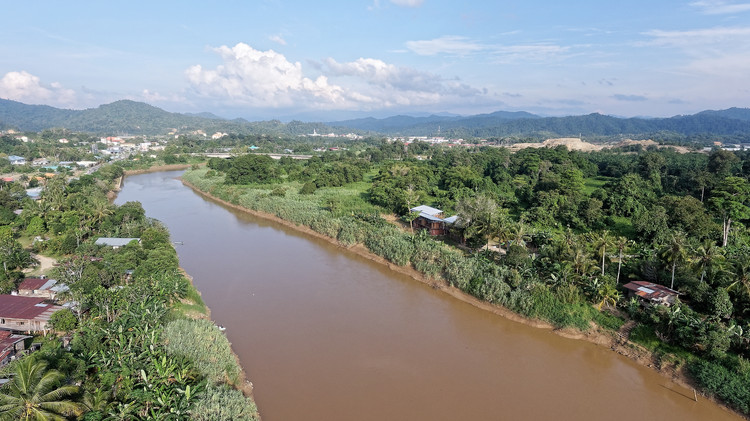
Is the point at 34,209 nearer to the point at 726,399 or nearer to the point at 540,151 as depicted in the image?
the point at 726,399

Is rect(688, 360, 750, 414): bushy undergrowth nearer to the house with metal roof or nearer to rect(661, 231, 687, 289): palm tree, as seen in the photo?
rect(661, 231, 687, 289): palm tree

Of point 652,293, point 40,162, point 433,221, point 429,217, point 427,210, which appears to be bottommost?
point 652,293

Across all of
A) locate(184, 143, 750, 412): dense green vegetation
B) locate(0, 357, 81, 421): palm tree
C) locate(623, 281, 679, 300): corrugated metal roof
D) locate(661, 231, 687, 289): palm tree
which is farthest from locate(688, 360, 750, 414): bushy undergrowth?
locate(0, 357, 81, 421): palm tree

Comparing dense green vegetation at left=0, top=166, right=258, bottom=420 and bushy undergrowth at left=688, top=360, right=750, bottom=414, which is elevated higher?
dense green vegetation at left=0, top=166, right=258, bottom=420

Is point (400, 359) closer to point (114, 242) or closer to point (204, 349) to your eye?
point (204, 349)

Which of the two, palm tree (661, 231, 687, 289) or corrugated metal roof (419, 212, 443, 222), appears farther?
corrugated metal roof (419, 212, 443, 222)

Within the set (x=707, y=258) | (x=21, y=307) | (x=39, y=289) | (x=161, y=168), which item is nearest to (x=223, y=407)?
(x=21, y=307)

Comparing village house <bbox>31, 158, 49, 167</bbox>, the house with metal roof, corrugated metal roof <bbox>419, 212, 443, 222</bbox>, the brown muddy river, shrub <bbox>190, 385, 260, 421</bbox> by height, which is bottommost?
the brown muddy river
